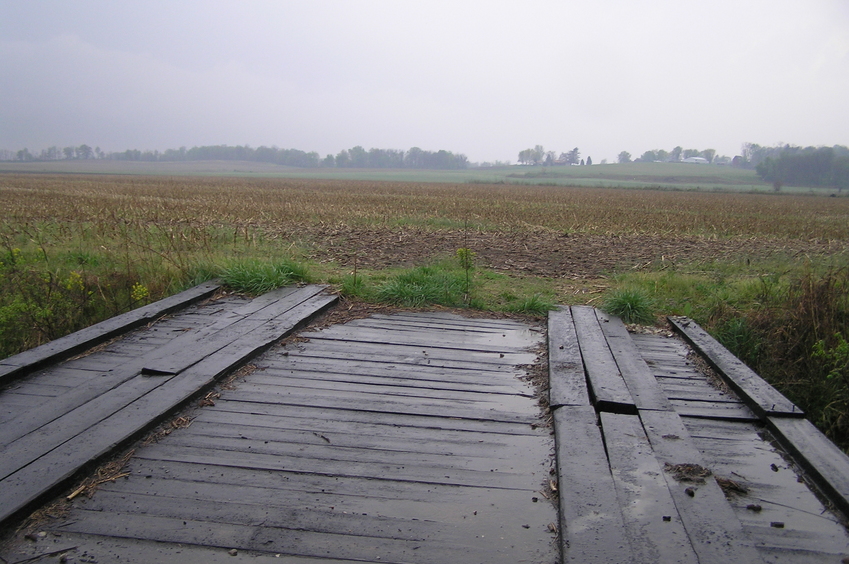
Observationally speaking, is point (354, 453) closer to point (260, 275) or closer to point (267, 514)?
point (267, 514)

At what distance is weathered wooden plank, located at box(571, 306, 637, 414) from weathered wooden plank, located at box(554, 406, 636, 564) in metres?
0.27

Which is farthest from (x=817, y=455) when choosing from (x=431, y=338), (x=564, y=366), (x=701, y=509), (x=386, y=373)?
(x=431, y=338)

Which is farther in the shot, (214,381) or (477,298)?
(477,298)

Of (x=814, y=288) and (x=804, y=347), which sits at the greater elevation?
(x=814, y=288)

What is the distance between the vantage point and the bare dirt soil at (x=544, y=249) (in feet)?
31.3

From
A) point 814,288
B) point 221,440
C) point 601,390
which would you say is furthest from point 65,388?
point 814,288

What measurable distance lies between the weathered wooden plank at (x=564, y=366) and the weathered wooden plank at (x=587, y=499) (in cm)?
30

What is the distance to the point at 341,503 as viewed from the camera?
92.9 inches

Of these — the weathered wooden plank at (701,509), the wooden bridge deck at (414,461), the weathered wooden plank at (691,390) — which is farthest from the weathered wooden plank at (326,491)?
the weathered wooden plank at (691,390)

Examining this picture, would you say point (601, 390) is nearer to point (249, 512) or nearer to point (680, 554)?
point (680, 554)

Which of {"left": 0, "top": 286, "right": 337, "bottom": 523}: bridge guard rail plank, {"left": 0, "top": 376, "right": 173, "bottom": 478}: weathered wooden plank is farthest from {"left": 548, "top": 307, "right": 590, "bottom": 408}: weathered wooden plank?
{"left": 0, "top": 376, "right": 173, "bottom": 478}: weathered wooden plank

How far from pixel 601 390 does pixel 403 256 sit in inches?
267

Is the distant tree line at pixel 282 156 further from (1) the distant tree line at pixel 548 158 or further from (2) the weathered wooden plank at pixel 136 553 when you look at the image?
(2) the weathered wooden plank at pixel 136 553

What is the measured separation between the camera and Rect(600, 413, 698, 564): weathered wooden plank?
204 cm
